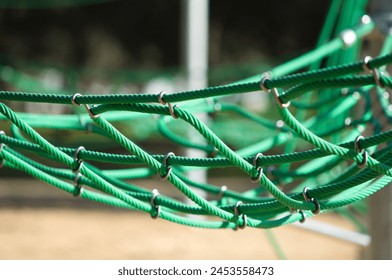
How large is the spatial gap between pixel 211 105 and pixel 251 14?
653cm

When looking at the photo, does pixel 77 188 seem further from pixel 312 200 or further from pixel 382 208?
pixel 382 208

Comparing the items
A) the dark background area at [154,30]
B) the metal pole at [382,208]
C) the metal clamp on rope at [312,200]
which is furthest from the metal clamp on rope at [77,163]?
the dark background area at [154,30]

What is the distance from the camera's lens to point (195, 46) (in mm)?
3676

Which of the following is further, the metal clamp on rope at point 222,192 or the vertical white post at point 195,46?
the vertical white post at point 195,46

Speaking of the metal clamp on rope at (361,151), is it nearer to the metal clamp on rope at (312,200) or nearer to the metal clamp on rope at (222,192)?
the metal clamp on rope at (312,200)

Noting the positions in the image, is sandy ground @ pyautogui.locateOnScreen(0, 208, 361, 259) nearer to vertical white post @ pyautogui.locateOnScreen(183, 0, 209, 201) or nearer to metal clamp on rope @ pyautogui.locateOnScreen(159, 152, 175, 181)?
vertical white post @ pyautogui.locateOnScreen(183, 0, 209, 201)

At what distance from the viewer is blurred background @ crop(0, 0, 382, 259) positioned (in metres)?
3.42

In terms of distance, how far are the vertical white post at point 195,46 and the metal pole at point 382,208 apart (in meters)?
2.01

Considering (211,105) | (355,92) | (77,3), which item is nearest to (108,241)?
(211,105)

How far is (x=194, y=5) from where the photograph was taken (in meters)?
3.62

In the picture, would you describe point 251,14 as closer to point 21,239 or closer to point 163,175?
point 21,239

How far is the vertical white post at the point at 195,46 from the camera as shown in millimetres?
3582

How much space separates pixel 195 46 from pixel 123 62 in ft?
18.8

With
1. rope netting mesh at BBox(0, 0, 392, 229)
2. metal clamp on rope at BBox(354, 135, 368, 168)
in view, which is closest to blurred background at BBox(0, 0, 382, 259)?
rope netting mesh at BBox(0, 0, 392, 229)
